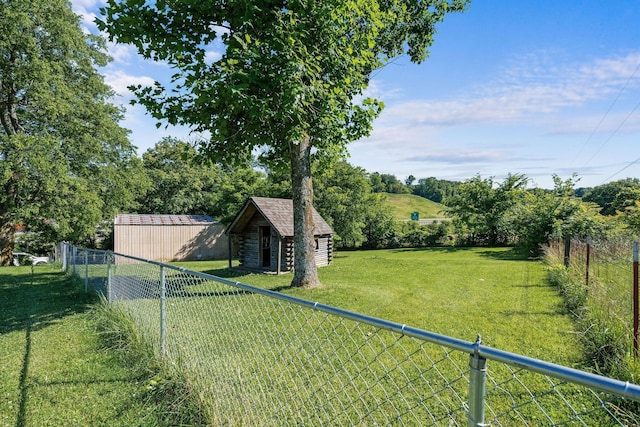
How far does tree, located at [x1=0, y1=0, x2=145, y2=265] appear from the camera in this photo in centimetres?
1484

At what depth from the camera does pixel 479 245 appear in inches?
1037

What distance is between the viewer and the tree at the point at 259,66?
6.92m

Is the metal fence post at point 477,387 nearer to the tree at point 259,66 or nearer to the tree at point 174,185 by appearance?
the tree at point 259,66

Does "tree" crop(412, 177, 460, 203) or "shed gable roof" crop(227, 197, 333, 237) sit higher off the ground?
"tree" crop(412, 177, 460, 203)

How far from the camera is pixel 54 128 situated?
1669 cm

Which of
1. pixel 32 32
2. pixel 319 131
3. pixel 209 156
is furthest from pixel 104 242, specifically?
pixel 319 131

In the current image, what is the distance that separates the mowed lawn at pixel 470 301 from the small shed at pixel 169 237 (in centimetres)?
1053

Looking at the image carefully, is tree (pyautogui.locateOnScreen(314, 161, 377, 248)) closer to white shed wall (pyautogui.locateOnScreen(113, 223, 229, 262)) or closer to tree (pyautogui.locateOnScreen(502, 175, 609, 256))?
white shed wall (pyautogui.locateOnScreen(113, 223, 229, 262))

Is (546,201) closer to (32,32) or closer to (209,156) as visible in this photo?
(209,156)

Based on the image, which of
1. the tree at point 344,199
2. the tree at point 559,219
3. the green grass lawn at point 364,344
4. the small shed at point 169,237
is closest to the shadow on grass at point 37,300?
the green grass lawn at point 364,344

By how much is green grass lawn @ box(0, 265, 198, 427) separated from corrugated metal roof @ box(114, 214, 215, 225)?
15701 millimetres

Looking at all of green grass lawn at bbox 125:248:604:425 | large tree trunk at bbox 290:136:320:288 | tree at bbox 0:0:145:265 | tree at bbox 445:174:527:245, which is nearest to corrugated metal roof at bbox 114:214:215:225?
tree at bbox 0:0:145:265

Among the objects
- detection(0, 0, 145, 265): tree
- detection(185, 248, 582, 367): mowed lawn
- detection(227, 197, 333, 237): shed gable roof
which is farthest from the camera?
detection(0, 0, 145, 265): tree

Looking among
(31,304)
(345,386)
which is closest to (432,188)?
(31,304)
